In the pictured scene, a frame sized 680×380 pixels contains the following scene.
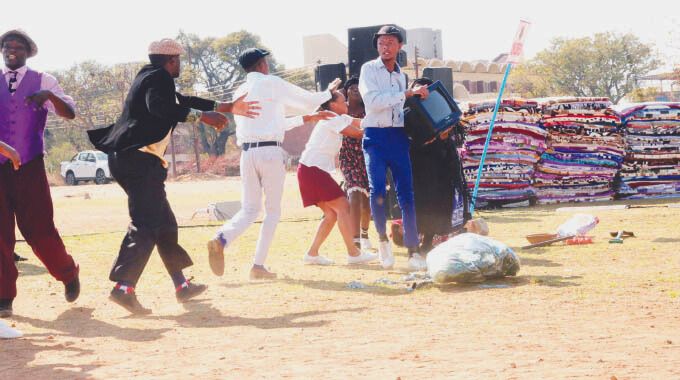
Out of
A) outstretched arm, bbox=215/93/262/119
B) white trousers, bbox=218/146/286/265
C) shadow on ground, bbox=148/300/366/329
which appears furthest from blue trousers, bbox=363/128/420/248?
shadow on ground, bbox=148/300/366/329

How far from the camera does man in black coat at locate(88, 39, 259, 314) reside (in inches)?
269

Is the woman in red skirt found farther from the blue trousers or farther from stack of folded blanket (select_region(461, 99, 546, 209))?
stack of folded blanket (select_region(461, 99, 546, 209))

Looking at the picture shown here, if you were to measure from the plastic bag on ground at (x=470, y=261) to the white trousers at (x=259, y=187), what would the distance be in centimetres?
136

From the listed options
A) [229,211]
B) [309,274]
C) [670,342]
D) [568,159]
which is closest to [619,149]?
[568,159]

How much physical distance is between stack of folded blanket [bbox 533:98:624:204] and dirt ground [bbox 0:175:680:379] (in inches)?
277

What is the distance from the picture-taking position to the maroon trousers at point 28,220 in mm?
6914

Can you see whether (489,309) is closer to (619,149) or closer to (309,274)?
(309,274)

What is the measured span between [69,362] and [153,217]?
70.5 inches

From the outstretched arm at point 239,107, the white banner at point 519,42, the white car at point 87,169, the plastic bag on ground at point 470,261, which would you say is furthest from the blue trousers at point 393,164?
the white car at point 87,169

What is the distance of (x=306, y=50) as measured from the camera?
74.9m

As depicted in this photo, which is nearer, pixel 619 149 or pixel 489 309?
pixel 489 309

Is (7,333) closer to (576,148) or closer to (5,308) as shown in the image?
(5,308)

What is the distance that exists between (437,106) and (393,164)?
2.43 feet

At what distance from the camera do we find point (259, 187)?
27.0 ft
